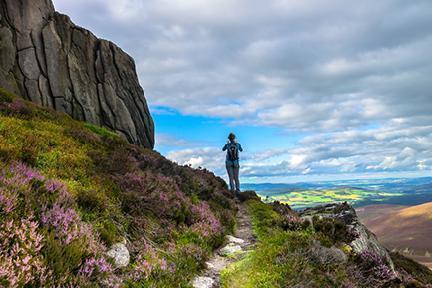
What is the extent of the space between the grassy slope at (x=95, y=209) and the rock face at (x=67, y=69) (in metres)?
12.0

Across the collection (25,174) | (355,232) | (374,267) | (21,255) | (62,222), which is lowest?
(374,267)

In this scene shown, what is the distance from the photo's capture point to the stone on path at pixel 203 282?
7320mm

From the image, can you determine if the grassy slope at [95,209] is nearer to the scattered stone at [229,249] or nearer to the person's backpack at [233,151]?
the scattered stone at [229,249]

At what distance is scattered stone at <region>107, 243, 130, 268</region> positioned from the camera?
20.9 feet

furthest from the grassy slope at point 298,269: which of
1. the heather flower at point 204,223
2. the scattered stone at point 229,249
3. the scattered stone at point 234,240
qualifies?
the scattered stone at point 234,240

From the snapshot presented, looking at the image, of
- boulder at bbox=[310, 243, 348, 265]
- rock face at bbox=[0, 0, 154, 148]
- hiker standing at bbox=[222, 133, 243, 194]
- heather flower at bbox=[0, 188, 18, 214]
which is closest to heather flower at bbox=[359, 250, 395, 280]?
boulder at bbox=[310, 243, 348, 265]

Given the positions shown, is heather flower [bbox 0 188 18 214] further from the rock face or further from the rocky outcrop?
the rock face

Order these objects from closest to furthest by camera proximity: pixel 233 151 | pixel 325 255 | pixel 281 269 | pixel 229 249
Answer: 1. pixel 281 269
2. pixel 325 255
3. pixel 229 249
4. pixel 233 151

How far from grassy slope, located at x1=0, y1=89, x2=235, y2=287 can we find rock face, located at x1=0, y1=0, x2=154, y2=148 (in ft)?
39.5

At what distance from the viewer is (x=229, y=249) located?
10.6 metres

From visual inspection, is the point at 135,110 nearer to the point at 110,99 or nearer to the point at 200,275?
the point at 110,99

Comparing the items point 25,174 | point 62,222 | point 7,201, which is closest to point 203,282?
point 62,222

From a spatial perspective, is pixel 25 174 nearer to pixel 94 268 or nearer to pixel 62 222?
pixel 62 222

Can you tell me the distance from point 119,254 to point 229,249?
15.7ft
